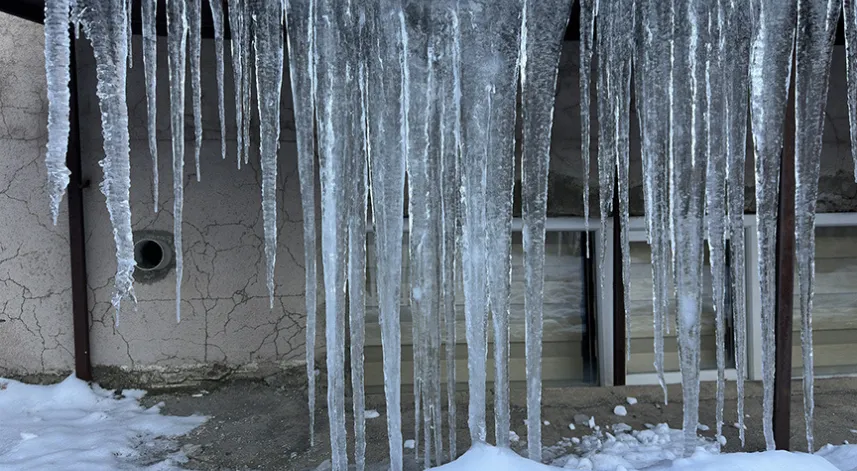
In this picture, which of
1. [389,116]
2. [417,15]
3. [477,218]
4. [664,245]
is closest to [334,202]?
[389,116]

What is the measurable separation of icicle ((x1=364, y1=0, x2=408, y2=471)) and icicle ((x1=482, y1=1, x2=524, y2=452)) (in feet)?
1.16

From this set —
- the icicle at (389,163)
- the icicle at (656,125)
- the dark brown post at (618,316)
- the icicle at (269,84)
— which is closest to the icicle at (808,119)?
the icicle at (656,125)

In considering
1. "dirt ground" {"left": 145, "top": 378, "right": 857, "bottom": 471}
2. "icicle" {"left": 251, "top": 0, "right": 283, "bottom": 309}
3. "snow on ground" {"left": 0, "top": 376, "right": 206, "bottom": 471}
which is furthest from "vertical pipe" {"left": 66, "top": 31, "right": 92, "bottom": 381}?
"icicle" {"left": 251, "top": 0, "right": 283, "bottom": 309}

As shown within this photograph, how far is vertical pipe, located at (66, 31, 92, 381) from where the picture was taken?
298 cm

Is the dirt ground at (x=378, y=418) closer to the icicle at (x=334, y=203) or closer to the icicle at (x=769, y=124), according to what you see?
the icicle at (x=334, y=203)

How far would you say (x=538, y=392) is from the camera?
2.16m

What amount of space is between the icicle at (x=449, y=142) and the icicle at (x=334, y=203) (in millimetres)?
380

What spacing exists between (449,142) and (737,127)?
1190 mm

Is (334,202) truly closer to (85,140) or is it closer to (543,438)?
(543,438)

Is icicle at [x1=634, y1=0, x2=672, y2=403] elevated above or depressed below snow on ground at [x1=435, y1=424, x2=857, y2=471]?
above

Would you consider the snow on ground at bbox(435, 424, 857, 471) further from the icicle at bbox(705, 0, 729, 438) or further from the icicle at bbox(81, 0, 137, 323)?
the icicle at bbox(81, 0, 137, 323)

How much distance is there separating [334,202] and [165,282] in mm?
1637

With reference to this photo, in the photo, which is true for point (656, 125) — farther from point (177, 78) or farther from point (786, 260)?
point (177, 78)

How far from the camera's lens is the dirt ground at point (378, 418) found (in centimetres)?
247
